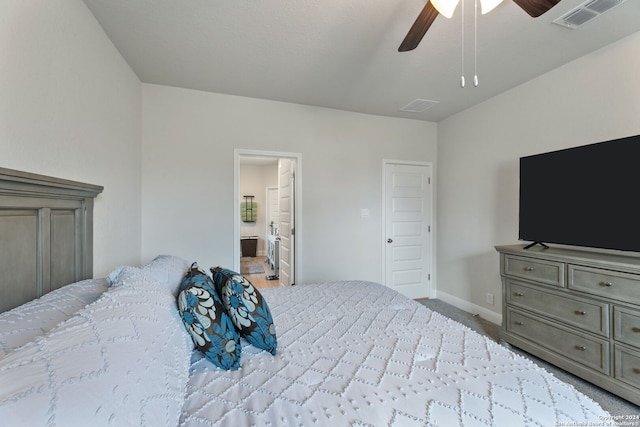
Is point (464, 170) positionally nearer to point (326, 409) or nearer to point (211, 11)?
point (211, 11)

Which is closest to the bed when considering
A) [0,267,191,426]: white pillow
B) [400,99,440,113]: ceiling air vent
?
[0,267,191,426]: white pillow

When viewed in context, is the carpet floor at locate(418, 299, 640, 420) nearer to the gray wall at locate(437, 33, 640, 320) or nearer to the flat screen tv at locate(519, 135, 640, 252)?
the gray wall at locate(437, 33, 640, 320)

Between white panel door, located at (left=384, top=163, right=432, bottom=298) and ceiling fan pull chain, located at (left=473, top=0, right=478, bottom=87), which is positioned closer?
ceiling fan pull chain, located at (left=473, top=0, right=478, bottom=87)

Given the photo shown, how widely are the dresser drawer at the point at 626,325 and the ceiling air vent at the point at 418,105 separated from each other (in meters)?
2.60

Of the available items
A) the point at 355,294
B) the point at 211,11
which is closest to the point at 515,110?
the point at 355,294

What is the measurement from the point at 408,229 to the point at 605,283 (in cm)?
222

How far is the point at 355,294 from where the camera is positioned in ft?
6.82

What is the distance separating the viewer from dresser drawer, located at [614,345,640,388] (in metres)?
1.72

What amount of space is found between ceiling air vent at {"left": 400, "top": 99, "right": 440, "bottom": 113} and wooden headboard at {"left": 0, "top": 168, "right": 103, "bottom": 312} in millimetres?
3338

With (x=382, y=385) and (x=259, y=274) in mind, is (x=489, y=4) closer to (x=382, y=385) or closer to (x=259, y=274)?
(x=382, y=385)

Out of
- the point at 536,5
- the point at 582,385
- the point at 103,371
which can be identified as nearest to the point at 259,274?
the point at 582,385

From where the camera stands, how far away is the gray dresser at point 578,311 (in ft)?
5.76

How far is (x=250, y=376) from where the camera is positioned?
107cm

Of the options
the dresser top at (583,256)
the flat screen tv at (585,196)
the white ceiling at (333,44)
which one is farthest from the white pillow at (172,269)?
the flat screen tv at (585,196)
